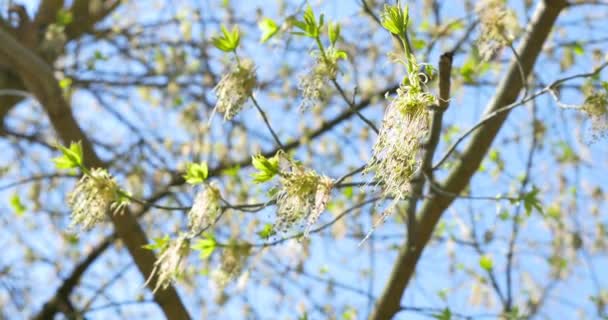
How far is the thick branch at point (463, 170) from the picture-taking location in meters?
2.32

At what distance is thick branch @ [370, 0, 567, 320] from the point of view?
7.62 ft

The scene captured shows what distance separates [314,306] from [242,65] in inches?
79.5

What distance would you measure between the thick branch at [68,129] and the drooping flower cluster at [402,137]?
1218mm

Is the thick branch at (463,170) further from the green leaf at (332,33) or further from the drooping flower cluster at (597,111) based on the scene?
the green leaf at (332,33)

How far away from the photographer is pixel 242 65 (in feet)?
5.42

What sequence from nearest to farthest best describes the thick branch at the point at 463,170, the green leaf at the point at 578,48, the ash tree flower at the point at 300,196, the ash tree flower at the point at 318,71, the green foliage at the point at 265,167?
the ash tree flower at the point at 300,196, the green foliage at the point at 265,167, the ash tree flower at the point at 318,71, the thick branch at the point at 463,170, the green leaf at the point at 578,48

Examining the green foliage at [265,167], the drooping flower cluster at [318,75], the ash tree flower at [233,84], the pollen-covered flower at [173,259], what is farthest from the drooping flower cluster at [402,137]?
the pollen-covered flower at [173,259]

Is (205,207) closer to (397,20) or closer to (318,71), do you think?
(318,71)

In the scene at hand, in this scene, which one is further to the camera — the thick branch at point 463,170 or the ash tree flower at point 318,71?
the thick branch at point 463,170

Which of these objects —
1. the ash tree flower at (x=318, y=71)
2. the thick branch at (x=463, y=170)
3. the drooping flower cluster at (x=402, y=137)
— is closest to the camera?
the drooping flower cluster at (x=402, y=137)

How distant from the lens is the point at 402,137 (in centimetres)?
111

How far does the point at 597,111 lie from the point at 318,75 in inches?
21.5

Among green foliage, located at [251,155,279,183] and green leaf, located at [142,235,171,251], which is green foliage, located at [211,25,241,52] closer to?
green foliage, located at [251,155,279,183]

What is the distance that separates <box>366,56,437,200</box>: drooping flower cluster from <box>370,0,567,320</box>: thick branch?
47.6 inches
